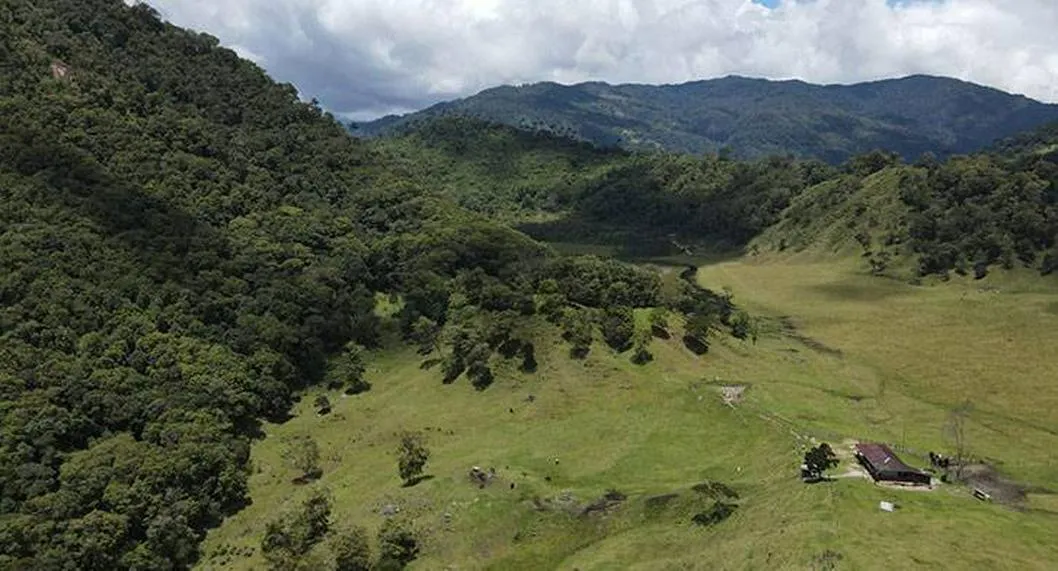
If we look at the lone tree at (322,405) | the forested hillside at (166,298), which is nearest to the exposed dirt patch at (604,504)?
the forested hillside at (166,298)

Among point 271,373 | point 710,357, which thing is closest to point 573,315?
point 710,357

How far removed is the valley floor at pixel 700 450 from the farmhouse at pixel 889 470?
100 inches

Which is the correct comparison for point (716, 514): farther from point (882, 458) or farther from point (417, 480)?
point (417, 480)

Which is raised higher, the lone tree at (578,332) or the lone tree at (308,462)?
the lone tree at (578,332)

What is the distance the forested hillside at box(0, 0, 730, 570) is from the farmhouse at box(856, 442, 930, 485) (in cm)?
5354

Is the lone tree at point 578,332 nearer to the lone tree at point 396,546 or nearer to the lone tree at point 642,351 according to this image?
the lone tree at point 642,351

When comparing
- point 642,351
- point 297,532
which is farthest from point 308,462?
point 642,351

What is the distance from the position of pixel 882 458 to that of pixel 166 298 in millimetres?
117970

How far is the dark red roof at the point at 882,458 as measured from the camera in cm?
7525

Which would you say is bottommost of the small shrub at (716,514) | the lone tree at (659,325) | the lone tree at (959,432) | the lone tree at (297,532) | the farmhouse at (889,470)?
the lone tree at (297,532)

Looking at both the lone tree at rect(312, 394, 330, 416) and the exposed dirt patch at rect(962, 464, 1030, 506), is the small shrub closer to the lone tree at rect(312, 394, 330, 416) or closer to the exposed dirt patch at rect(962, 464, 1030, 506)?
the exposed dirt patch at rect(962, 464, 1030, 506)

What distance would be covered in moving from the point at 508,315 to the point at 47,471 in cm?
7024

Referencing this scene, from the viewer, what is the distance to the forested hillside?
103 metres

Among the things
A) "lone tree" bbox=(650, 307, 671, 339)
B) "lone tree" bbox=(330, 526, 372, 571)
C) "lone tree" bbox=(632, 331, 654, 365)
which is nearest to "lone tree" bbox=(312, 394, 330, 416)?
"lone tree" bbox=(330, 526, 372, 571)
